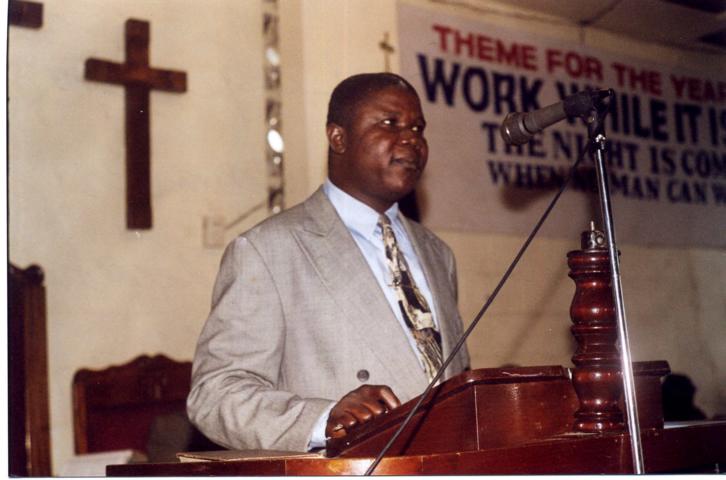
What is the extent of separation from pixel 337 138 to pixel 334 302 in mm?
572

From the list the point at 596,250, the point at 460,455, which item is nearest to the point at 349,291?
the point at 596,250

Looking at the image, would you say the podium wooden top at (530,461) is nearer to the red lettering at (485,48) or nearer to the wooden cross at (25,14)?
the wooden cross at (25,14)

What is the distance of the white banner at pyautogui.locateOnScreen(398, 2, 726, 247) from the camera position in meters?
4.93

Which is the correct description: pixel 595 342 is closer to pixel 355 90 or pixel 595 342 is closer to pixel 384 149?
pixel 384 149

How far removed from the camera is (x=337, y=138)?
2.64 meters

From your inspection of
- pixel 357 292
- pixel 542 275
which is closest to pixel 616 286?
pixel 357 292

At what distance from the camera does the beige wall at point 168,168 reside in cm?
397

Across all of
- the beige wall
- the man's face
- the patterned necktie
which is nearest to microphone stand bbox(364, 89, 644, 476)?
the patterned necktie

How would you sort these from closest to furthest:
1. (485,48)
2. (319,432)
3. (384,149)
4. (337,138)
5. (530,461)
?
1. (530,461)
2. (319,432)
3. (384,149)
4. (337,138)
5. (485,48)

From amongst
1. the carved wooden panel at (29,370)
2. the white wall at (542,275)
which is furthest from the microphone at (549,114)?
the white wall at (542,275)

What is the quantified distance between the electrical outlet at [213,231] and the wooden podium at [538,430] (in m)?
2.63

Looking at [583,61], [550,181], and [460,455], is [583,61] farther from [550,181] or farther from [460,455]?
[460,455]

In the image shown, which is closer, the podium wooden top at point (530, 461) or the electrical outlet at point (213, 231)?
the podium wooden top at point (530, 461)

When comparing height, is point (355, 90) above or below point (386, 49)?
below
